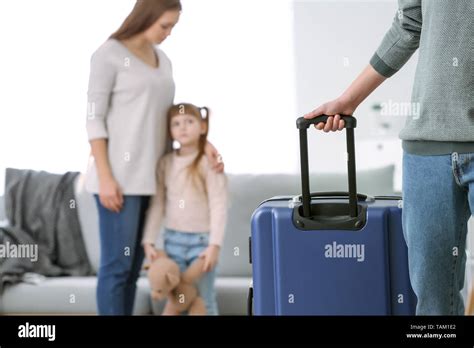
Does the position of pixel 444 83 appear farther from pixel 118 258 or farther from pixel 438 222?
pixel 118 258

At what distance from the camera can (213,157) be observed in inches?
82.7

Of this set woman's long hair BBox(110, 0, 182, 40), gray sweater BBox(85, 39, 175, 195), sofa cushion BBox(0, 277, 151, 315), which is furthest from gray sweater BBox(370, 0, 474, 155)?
sofa cushion BBox(0, 277, 151, 315)

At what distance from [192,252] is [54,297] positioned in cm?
49

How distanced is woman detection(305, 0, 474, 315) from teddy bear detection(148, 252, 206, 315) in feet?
3.24

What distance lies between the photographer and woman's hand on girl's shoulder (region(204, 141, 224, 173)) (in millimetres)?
2094

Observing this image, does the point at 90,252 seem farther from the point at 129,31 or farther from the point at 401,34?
the point at 401,34

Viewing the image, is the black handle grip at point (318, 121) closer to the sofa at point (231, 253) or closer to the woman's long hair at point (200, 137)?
the woman's long hair at point (200, 137)

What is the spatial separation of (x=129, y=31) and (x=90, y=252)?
74 centimetres

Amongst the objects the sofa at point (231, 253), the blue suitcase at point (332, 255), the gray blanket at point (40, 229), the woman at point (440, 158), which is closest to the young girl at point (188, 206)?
the sofa at point (231, 253)

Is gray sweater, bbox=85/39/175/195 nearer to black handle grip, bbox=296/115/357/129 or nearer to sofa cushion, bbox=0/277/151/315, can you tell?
sofa cushion, bbox=0/277/151/315

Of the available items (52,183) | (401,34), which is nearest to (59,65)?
(52,183)

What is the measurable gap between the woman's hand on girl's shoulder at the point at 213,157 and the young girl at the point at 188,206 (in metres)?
0.01

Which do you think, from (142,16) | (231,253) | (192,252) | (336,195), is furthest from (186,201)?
(336,195)
